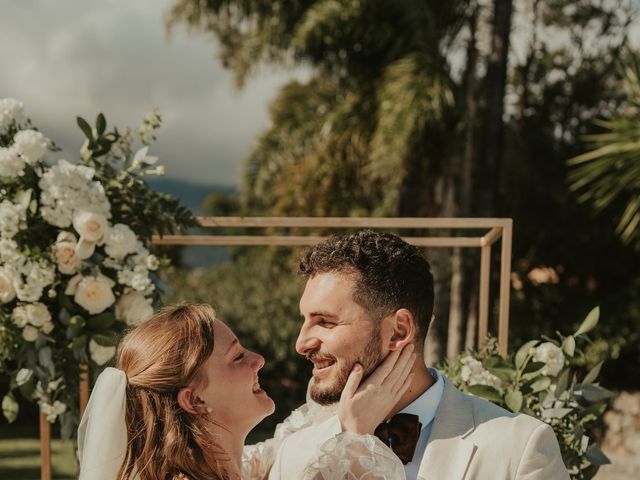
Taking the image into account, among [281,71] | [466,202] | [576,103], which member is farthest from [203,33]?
[576,103]

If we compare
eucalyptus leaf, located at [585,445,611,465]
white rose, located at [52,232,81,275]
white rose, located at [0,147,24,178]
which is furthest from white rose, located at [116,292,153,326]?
eucalyptus leaf, located at [585,445,611,465]

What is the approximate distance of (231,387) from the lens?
2.44 metres

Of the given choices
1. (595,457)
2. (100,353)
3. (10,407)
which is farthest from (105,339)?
(595,457)

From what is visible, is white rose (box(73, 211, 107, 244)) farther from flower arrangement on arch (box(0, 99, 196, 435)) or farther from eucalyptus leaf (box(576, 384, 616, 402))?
eucalyptus leaf (box(576, 384, 616, 402))

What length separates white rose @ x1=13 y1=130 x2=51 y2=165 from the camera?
345cm

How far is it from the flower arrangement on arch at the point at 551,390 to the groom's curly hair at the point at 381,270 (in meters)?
0.71

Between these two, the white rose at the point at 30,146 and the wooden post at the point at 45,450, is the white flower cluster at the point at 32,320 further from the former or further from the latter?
the white rose at the point at 30,146

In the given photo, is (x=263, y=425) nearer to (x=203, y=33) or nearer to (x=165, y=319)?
(x=203, y=33)

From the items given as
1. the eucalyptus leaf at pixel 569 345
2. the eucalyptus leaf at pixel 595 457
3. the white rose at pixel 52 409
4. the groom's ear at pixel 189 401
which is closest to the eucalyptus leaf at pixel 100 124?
the white rose at pixel 52 409

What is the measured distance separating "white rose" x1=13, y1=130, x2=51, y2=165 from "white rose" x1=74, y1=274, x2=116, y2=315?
0.54 m

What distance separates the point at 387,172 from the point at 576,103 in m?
Result: 4.54

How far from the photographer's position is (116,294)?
3.55 m

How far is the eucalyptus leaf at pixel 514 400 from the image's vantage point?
10.4 ft

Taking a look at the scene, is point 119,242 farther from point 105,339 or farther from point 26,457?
point 26,457
